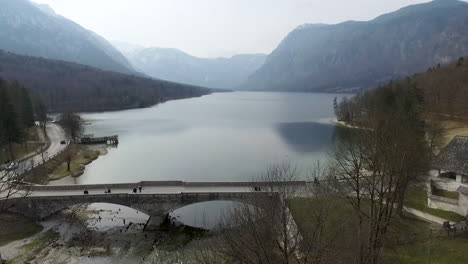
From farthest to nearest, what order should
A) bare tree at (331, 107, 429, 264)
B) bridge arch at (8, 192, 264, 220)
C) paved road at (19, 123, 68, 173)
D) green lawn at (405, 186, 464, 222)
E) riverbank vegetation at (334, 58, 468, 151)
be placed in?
riverbank vegetation at (334, 58, 468, 151), paved road at (19, 123, 68, 173), bridge arch at (8, 192, 264, 220), green lawn at (405, 186, 464, 222), bare tree at (331, 107, 429, 264)

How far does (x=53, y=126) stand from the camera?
354 feet

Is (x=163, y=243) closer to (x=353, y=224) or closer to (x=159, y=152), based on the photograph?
(x=353, y=224)

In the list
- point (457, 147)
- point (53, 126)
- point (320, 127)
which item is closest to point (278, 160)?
point (457, 147)

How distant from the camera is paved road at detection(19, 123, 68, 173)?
5859cm

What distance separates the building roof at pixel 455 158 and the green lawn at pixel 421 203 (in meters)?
3.12

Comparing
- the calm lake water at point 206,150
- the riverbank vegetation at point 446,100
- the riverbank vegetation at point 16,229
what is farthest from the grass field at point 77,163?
the riverbank vegetation at point 446,100

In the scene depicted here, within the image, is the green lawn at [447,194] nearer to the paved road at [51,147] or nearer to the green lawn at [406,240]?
the green lawn at [406,240]

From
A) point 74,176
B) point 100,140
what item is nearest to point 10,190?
point 74,176

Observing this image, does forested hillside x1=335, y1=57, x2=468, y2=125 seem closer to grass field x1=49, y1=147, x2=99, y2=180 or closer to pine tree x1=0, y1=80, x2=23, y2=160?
grass field x1=49, y1=147, x2=99, y2=180

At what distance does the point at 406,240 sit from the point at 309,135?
73.3m

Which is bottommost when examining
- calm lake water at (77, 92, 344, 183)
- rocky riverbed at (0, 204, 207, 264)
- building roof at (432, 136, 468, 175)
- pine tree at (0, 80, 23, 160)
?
rocky riverbed at (0, 204, 207, 264)

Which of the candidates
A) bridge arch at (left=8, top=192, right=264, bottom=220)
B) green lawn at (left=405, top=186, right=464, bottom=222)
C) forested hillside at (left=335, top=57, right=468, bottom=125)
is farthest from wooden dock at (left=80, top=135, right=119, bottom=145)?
green lawn at (left=405, top=186, right=464, bottom=222)

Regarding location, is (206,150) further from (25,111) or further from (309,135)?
(25,111)

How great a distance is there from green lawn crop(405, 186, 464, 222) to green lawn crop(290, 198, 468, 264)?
214 cm
